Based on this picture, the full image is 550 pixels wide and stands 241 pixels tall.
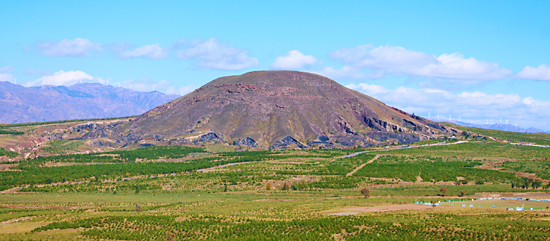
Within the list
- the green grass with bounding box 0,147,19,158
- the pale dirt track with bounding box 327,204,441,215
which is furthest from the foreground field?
the green grass with bounding box 0,147,19,158

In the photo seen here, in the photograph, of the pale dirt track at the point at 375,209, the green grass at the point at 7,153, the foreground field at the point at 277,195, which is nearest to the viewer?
the foreground field at the point at 277,195

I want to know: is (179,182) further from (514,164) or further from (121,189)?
(514,164)

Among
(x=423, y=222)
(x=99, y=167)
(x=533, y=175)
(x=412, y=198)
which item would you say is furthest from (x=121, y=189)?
(x=533, y=175)

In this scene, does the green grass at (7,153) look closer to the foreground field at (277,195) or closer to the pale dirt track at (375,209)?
the foreground field at (277,195)

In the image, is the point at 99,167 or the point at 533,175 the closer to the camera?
the point at 533,175

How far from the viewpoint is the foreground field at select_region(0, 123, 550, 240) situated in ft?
176

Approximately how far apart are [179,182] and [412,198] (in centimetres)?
4950

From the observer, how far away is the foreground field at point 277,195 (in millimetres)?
53781

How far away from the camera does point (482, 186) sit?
94.7m

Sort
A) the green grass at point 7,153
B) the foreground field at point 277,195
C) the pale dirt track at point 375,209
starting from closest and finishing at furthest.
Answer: the foreground field at point 277,195, the pale dirt track at point 375,209, the green grass at point 7,153

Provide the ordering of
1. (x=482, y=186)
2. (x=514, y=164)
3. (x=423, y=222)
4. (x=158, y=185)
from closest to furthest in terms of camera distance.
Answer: (x=423, y=222) < (x=482, y=186) < (x=158, y=185) < (x=514, y=164)

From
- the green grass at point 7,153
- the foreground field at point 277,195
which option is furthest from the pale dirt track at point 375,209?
the green grass at point 7,153

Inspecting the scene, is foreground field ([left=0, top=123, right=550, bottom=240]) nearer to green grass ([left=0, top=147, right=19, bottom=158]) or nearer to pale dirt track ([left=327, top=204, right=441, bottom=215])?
pale dirt track ([left=327, top=204, right=441, bottom=215])

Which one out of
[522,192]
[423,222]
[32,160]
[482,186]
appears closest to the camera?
[423,222]
